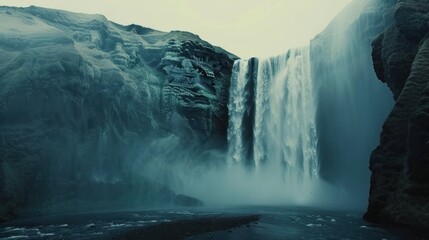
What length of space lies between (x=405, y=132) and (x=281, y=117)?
114ft

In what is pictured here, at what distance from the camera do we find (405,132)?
1210 inches

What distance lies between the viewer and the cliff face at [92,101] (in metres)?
41.1

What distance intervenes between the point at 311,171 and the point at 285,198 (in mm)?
6548

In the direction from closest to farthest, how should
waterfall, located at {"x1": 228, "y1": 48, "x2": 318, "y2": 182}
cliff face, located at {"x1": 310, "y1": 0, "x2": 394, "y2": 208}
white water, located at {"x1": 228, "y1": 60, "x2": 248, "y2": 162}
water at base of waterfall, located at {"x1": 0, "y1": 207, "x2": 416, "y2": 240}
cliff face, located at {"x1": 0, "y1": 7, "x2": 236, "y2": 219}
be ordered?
water at base of waterfall, located at {"x1": 0, "y1": 207, "x2": 416, "y2": 240} < cliff face, located at {"x1": 0, "y1": 7, "x2": 236, "y2": 219} < cliff face, located at {"x1": 310, "y1": 0, "x2": 394, "y2": 208} < waterfall, located at {"x1": 228, "y1": 48, "x2": 318, "y2": 182} < white water, located at {"x1": 228, "y1": 60, "x2": 248, "y2": 162}

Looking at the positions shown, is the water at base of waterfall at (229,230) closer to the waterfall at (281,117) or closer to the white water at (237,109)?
the waterfall at (281,117)

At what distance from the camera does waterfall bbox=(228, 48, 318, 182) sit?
62781mm

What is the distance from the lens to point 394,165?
3044 cm

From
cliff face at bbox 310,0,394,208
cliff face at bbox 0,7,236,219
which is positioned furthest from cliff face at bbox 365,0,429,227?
cliff face at bbox 0,7,236,219

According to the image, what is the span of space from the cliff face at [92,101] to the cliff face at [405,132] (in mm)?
31111

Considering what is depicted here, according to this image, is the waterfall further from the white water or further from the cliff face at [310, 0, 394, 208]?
the cliff face at [310, 0, 394, 208]

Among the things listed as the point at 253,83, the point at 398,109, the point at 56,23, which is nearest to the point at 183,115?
the point at 253,83

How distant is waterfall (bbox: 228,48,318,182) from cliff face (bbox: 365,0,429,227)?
23.9 meters

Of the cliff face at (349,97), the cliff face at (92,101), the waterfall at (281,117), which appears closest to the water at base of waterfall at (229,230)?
the cliff face at (92,101)

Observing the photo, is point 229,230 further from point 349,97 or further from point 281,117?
point 349,97
